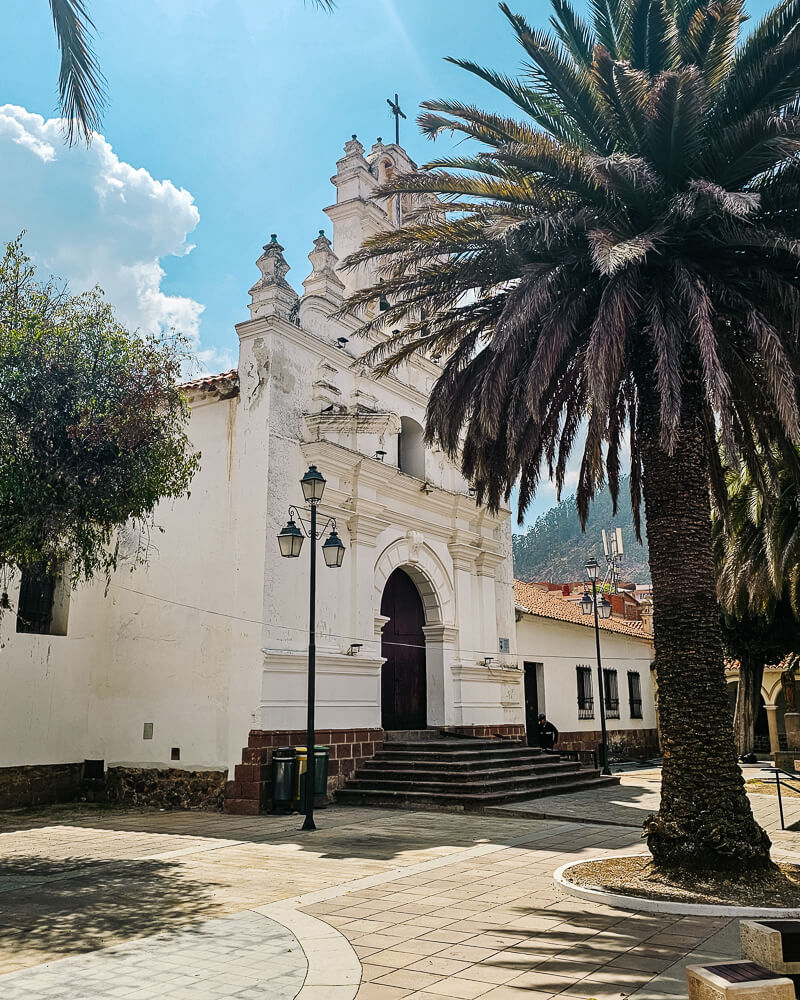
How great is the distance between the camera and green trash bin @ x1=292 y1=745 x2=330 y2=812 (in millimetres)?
13258

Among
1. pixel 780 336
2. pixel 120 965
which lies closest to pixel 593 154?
pixel 780 336

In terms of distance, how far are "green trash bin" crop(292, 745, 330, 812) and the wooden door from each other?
38.2ft

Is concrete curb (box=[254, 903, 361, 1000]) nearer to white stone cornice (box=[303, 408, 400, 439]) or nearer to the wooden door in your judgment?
white stone cornice (box=[303, 408, 400, 439])

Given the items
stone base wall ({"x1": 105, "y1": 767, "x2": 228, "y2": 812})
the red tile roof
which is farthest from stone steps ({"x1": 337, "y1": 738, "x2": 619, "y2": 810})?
the red tile roof

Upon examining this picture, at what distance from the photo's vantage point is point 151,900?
707cm

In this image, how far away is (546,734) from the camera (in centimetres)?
2247

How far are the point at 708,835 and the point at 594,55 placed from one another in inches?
295

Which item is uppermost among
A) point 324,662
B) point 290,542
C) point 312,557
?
point 290,542

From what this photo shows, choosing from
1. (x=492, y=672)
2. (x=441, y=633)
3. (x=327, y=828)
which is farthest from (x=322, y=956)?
(x=492, y=672)

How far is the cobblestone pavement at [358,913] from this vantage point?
4.82m

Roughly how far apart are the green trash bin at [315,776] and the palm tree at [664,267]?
6.44 m

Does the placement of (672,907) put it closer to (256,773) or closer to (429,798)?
(429,798)

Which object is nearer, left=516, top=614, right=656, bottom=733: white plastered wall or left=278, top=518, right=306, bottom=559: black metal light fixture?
left=278, top=518, right=306, bottom=559: black metal light fixture

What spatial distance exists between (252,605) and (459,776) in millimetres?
4691
